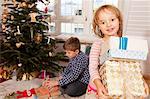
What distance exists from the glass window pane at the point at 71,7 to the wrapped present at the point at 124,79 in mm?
2230

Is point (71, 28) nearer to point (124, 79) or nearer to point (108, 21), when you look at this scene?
point (108, 21)

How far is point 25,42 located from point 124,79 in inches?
69.6

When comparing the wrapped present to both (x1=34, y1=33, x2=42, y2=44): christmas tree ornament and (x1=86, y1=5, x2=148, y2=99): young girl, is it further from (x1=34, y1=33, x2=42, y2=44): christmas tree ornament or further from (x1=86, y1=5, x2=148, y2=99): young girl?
(x1=34, y1=33, x2=42, y2=44): christmas tree ornament

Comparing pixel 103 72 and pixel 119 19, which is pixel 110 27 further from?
pixel 103 72

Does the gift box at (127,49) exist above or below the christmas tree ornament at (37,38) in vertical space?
above

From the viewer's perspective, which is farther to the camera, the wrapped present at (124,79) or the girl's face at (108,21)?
the girl's face at (108,21)

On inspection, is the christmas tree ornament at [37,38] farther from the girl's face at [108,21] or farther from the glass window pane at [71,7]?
the girl's face at [108,21]

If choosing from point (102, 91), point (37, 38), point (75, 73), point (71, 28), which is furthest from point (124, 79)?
point (71, 28)

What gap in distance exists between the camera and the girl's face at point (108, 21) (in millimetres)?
1327

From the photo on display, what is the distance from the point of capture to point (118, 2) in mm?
2945

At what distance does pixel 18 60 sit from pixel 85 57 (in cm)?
82

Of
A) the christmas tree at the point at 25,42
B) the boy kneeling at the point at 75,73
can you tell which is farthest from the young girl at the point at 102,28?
the christmas tree at the point at 25,42

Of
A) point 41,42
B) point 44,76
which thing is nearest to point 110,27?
point 41,42

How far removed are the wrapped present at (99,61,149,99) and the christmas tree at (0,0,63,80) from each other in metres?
1.61
